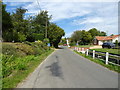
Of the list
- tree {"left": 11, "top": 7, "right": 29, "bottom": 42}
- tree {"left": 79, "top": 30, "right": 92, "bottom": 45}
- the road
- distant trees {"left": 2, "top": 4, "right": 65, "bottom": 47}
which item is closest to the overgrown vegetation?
the road

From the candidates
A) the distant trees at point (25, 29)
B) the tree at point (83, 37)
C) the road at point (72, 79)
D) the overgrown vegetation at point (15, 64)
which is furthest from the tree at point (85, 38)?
the road at point (72, 79)

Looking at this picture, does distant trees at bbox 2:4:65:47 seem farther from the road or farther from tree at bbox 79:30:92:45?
tree at bbox 79:30:92:45

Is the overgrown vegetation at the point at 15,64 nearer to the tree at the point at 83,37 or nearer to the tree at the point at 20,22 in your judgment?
the tree at the point at 20,22

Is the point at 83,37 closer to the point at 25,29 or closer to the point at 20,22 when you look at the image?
the point at 25,29

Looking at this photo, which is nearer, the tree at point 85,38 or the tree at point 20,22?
the tree at point 20,22

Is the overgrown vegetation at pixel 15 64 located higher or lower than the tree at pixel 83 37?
lower

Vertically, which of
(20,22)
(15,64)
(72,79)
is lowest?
(72,79)

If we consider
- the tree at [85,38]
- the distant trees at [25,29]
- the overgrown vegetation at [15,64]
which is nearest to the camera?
the overgrown vegetation at [15,64]

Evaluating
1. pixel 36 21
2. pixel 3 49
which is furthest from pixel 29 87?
pixel 36 21

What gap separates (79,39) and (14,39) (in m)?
54.7

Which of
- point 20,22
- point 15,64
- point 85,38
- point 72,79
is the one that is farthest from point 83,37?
point 72,79

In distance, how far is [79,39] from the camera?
81.7 meters

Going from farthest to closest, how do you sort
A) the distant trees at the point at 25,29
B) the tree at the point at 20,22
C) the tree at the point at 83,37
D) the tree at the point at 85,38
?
the tree at the point at 83,37
the tree at the point at 85,38
the tree at the point at 20,22
the distant trees at the point at 25,29

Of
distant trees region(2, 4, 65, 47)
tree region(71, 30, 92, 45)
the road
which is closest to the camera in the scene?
the road
